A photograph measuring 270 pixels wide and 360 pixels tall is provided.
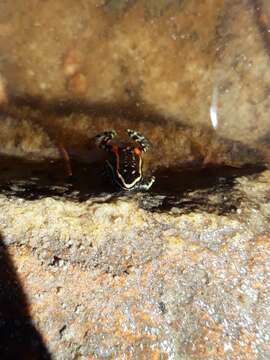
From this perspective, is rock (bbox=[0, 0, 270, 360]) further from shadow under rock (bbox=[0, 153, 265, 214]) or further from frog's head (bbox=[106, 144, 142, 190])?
frog's head (bbox=[106, 144, 142, 190])

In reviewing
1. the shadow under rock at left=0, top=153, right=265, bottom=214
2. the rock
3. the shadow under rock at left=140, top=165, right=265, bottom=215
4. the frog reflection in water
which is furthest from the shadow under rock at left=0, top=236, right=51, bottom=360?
the frog reflection in water

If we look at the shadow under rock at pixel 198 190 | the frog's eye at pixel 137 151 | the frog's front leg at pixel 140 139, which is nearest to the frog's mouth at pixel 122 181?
the shadow under rock at pixel 198 190

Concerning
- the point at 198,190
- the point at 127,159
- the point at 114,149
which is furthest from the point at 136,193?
the point at 114,149

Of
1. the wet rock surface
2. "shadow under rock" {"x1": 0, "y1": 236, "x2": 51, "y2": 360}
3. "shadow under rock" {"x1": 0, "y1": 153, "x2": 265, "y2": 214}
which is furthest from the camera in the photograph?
"shadow under rock" {"x1": 0, "y1": 153, "x2": 265, "y2": 214}

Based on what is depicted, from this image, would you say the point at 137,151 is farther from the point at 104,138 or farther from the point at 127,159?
the point at 104,138

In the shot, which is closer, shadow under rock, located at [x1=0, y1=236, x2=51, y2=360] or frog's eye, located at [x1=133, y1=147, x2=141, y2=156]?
shadow under rock, located at [x1=0, y1=236, x2=51, y2=360]

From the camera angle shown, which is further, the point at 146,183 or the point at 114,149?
the point at 114,149

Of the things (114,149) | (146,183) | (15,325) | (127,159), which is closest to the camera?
(15,325)

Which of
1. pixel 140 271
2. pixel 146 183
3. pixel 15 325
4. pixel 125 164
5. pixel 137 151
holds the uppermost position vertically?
pixel 137 151

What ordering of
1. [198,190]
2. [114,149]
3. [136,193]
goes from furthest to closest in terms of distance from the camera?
[114,149]
[198,190]
[136,193]
